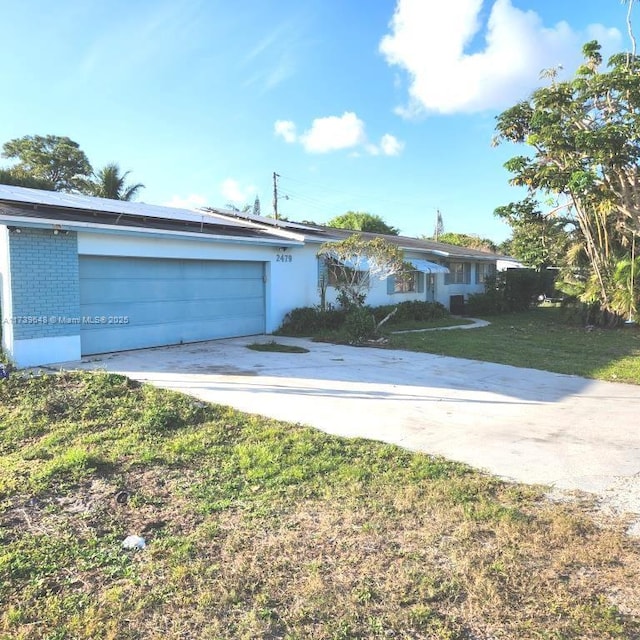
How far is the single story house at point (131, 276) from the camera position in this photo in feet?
30.2

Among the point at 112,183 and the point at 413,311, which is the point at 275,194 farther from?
the point at 413,311

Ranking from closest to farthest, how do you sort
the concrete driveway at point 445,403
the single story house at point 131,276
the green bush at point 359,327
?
1. the concrete driveway at point 445,403
2. the single story house at point 131,276
3. the green bush at point 359,327

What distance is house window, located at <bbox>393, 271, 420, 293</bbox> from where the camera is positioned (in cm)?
2036

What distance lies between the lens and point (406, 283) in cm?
2119

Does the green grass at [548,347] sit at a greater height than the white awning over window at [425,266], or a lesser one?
lesser

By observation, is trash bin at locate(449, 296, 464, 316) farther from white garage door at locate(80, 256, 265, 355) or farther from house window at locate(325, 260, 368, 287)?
white garage door at locate(80, 256, 265, 355)

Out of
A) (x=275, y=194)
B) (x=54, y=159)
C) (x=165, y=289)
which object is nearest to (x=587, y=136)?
(x=165, y=289)

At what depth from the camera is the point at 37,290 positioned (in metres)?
9.34

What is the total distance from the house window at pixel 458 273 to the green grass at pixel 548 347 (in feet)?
21.3

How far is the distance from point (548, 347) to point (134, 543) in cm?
1183

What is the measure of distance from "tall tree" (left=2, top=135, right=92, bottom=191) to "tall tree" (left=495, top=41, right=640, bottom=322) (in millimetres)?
32054

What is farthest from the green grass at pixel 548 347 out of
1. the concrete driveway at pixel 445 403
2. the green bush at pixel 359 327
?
the concrete driveway at pixel 445 403

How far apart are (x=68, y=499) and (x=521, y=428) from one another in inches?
183

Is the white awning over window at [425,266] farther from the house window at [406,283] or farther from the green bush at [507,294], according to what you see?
the green bush at [507,294]
